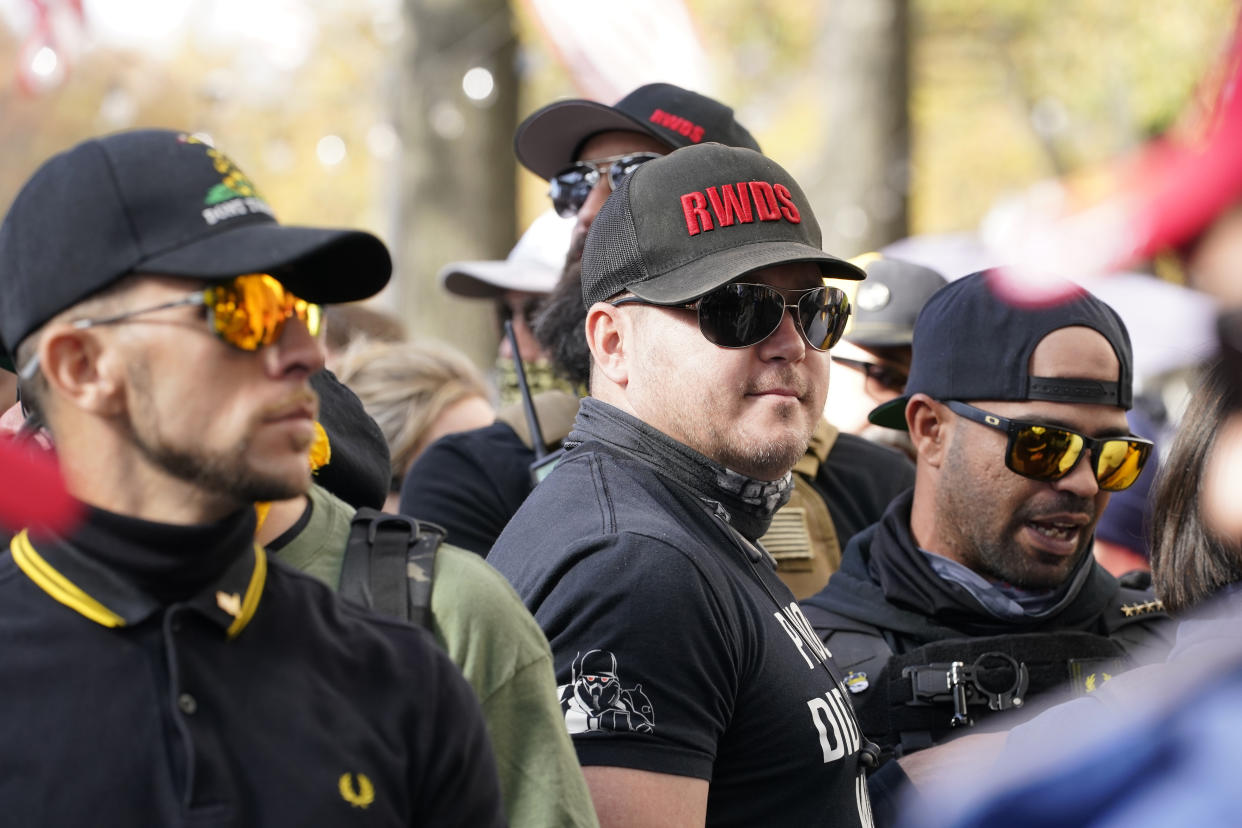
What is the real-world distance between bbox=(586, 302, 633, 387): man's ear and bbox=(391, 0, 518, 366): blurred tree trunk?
23.4 ft

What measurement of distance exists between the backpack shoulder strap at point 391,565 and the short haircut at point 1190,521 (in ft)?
4.51

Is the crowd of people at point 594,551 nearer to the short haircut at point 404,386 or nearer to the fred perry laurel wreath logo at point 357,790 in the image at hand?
the fred perry laurel wreath logo at point 357,790

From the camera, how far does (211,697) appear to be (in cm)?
179

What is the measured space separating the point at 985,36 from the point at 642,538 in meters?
19.0

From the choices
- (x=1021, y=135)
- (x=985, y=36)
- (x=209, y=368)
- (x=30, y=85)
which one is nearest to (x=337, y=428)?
(x=209, y=368)

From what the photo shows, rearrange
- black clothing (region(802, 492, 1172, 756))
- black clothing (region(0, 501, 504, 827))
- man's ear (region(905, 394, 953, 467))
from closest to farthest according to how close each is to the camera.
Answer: black clothing (region(0, 501, 504, 827))
black clothing (region(802, 492, 1172, 756))
man's ear (region(905, 394, 953, 467))

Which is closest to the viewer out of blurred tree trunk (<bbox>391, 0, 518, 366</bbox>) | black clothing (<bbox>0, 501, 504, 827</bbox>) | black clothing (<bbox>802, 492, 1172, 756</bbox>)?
black clothing (<bbox>0, 501, 504, 827</bbox>)

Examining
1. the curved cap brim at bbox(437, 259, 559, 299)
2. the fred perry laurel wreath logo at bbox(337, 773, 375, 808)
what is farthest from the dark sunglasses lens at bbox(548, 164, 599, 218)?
the fred perry laurel wreath logo at bbox(337, 773, 375, 808)

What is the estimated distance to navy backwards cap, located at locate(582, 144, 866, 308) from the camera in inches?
113

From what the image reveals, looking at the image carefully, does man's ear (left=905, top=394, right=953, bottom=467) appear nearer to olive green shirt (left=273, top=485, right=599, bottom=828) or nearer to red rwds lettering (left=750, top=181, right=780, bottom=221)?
red rwds lettering (left=750, top=181, right=780, bottom=221)

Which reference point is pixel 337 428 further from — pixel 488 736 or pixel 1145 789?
pixel 1145 789

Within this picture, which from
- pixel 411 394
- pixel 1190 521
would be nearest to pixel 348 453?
pixel 1190 521

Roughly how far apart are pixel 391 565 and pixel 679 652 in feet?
1.60

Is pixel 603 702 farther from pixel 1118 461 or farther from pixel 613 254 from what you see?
pixel 1118 461
